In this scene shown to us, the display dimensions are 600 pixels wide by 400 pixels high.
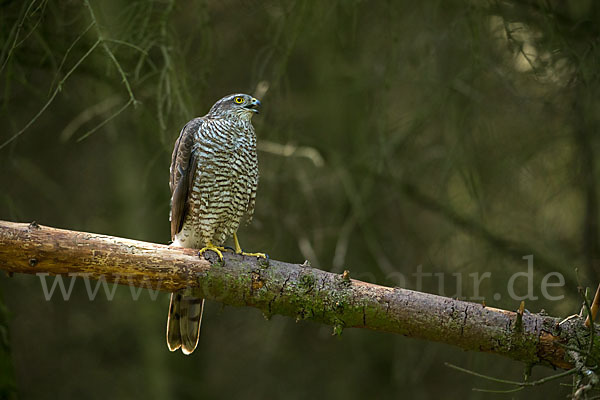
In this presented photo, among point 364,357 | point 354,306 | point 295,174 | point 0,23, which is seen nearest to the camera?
point 354,306

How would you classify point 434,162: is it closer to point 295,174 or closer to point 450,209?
point 450,209

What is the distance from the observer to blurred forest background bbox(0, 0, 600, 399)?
4.08 metres

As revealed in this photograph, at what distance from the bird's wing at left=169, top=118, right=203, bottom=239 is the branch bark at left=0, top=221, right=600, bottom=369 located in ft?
2.80

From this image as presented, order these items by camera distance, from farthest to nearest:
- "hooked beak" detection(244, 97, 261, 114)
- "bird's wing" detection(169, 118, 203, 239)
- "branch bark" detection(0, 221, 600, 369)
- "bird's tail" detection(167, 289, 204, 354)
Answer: "hooked beak" detection(244, 97, 261, 114) → "bird's wing" detection(169, 118, 203, 239) → "bird's tail" detection(167, 289, 204, 354) → "branch bark" detection(0, 221, 600, 369)

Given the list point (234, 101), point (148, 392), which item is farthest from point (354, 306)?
point (148, 392)

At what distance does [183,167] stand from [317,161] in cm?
126

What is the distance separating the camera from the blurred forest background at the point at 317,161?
4078 millimetres

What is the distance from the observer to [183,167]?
4.08 m

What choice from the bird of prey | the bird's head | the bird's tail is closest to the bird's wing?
the bird of prey

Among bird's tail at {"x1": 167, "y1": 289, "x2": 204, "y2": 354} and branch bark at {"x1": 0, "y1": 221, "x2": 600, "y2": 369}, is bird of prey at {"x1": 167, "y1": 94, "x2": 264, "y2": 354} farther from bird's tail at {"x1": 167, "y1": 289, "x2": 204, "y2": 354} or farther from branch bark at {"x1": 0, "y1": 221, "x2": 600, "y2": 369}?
branch bark at {"x1": 0, "y1": 221, "x2": 600, "y2": 369}

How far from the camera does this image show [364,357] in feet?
21.9

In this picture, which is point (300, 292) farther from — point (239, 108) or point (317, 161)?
point (317, 161)

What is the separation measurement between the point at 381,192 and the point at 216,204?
6.87ft

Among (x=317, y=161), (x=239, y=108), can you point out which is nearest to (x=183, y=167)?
(x=239, y=108)
